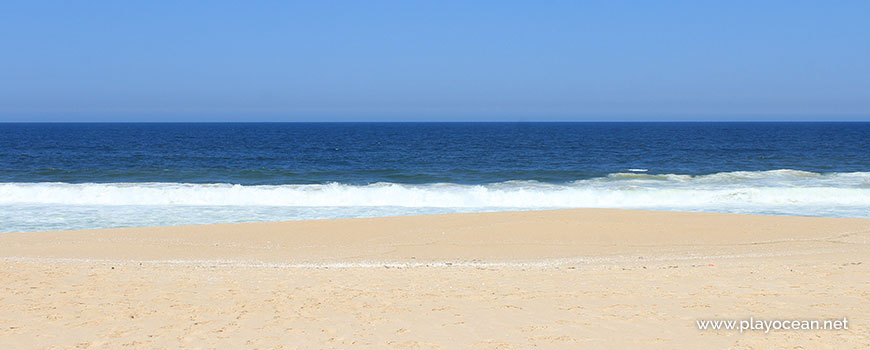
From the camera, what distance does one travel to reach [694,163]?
38.1 m

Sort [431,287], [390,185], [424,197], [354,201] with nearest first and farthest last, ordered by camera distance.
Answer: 1. [431,287]
2. [354,201]
3. [424,197]
4. [390,185]

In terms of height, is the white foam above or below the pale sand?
below

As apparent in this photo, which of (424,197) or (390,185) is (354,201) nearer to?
(424,197)

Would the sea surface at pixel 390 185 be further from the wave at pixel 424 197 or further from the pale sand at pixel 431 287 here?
the pale sand at pixel 431 287

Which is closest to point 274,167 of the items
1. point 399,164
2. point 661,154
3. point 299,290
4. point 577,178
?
point 399,164

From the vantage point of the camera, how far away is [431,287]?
782 centimetres

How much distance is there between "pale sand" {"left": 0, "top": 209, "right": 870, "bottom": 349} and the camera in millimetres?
5883

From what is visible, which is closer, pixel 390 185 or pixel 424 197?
pixel 424 197

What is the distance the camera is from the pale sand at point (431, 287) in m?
5.88

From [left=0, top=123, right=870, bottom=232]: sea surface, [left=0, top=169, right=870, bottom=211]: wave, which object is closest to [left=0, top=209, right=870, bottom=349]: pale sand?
[left=0, top=123, right=870, bottom=232]: sea surface

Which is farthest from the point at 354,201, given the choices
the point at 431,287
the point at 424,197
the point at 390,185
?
the point at 431,287

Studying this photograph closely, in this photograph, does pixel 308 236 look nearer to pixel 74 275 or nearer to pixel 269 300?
pixel 74 275

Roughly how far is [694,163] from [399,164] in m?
16.5

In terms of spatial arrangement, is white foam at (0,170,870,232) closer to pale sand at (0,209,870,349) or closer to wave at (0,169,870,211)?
wave at (0,169,870,211)
